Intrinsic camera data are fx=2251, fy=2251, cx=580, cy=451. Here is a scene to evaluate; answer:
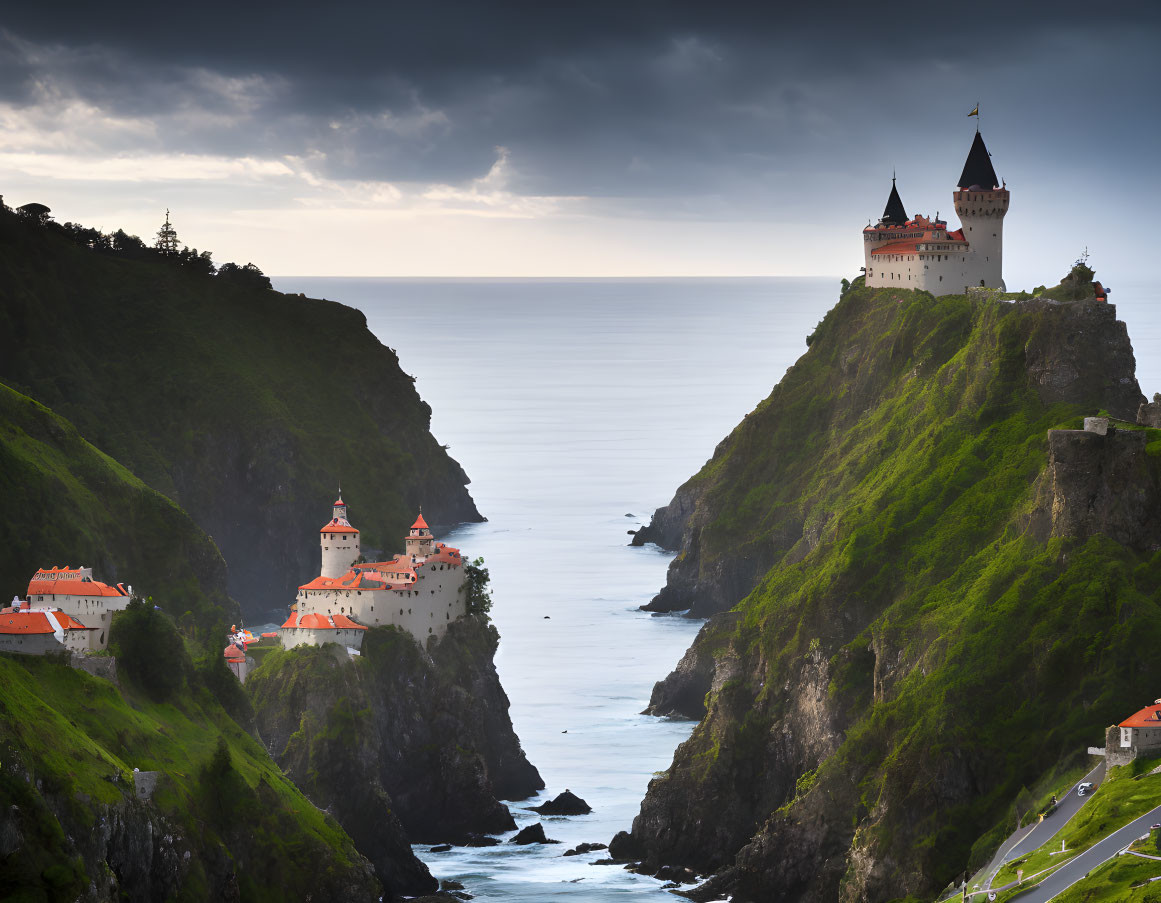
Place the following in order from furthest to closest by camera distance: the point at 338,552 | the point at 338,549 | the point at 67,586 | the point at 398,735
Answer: the point at 338,549 < the point at 338,552 < the point at 398,735 < the point at 67,586

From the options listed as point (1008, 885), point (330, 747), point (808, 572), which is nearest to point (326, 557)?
point (330, 747)

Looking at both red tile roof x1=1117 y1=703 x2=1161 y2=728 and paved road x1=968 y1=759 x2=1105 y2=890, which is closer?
paved road x1=968 y1=759 x2=1105 y2=890

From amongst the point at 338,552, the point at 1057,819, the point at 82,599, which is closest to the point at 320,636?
the point at 338,552

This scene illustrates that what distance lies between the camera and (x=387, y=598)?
586ft

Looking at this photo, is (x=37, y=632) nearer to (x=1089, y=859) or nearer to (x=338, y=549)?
(x=338, y=549)

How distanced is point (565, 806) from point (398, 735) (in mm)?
14183

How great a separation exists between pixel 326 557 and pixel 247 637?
10.1 metres

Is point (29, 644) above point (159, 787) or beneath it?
above

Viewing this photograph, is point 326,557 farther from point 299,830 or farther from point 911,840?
point 911,840

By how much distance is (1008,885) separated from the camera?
12381 cm

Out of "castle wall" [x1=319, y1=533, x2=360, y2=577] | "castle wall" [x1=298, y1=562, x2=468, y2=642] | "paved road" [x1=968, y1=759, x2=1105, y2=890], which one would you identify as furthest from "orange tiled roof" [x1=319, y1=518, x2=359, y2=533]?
"paved road" [x1=968, y1=759, x2=1105, y2=890]

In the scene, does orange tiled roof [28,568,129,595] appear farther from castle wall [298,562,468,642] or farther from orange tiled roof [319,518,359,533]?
orange tiled roof [319,518,359,533]

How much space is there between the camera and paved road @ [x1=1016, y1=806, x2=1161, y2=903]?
4705 inches

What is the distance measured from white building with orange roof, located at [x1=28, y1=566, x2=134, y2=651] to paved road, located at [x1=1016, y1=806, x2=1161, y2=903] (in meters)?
70.2
